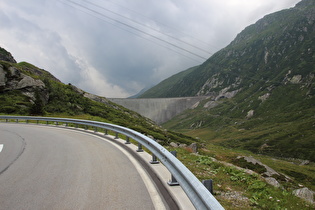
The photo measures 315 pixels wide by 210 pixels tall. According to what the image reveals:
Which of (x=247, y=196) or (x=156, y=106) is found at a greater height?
(x=156, y=106)

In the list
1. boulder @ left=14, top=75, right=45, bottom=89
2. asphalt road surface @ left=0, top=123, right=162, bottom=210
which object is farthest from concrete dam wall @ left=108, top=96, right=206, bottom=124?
asphalt road surface @ left=0, top=123, right=162, bottom=210

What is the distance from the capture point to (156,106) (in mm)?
171125

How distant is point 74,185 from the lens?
6043 mm

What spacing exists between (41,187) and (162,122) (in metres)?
172

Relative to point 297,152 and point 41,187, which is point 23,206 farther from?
point 297,152

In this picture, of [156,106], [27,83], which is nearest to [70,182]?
[27,83]

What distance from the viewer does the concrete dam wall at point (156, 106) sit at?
156 m

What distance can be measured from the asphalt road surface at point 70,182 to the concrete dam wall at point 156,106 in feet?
471

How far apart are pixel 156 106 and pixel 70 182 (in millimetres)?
164847

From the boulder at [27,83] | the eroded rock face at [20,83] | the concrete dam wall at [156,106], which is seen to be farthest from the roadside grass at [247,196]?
the concrete dam wall at [156,106]

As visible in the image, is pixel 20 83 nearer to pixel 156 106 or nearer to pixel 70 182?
pixel 70 182

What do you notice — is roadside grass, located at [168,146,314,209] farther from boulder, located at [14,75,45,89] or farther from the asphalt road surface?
boulder, located at [14,75,45,89]

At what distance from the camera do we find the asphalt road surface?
16.2ft

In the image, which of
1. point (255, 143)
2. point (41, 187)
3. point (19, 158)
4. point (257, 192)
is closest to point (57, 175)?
point (41, 187)
